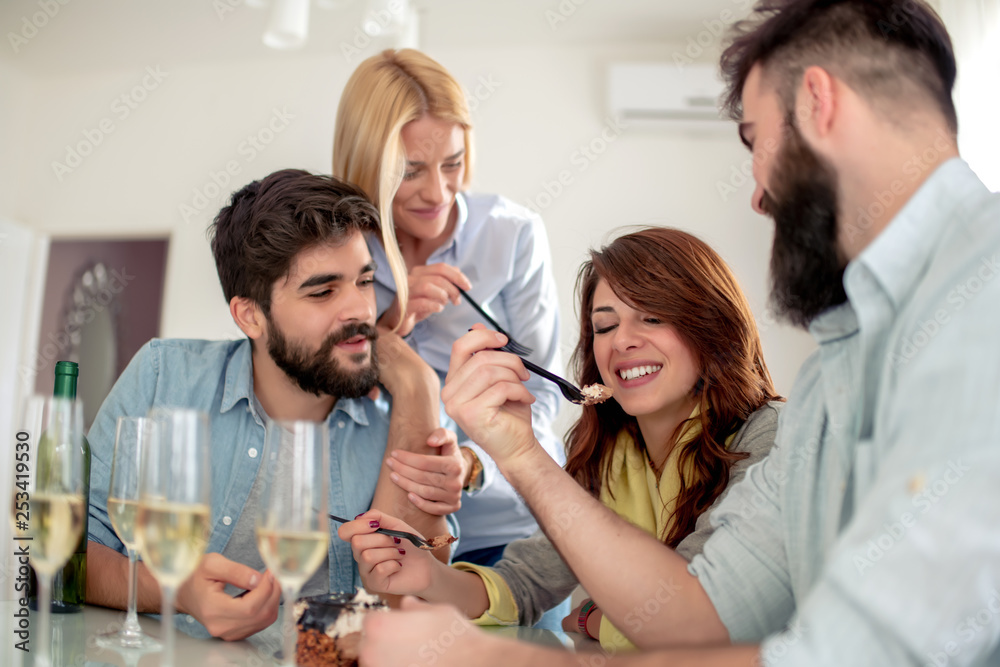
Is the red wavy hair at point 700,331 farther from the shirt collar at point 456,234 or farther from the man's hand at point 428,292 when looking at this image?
the shirt collar at point 456,234

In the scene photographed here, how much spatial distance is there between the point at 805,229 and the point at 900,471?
33cm

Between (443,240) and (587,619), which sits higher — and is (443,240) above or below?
above

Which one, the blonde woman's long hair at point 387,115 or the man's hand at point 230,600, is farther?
the blonde woman's long hair at point 387,115

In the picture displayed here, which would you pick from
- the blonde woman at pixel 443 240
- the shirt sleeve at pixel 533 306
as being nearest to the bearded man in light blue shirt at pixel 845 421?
the blonde woman at pixel 443 240

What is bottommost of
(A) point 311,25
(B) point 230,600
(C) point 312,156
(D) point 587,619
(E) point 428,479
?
(D) point 587,619

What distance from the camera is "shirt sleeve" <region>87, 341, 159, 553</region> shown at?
1.59m

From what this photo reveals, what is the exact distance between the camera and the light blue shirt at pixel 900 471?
0.68 metres

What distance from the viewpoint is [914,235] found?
85 cm

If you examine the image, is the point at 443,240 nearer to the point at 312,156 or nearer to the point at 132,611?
the point at 132,611

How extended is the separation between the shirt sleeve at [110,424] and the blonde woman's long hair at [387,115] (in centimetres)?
58

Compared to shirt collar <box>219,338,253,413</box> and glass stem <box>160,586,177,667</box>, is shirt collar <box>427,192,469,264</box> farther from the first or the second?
glass stem <box>160,586,177,667</box>

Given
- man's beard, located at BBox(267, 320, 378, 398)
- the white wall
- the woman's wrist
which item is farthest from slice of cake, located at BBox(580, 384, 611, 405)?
the white wall

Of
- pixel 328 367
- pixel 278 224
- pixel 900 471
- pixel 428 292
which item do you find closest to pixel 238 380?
pixel 328 367

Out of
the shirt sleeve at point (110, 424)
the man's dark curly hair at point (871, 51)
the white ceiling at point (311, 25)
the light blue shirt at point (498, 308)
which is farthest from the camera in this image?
the white ceiling at point (311, 25)
